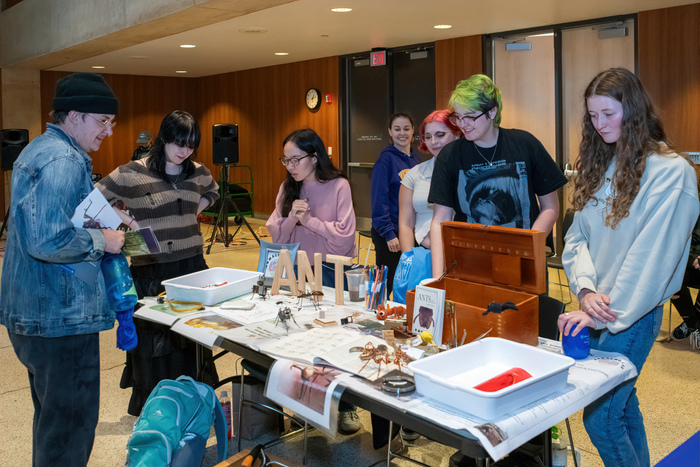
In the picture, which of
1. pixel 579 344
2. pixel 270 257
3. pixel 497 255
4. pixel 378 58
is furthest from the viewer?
pixel 378 58

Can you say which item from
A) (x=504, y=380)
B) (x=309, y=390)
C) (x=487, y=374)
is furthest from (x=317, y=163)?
(x=504, y=380)

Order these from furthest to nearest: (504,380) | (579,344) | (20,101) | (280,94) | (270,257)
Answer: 1. (280,94)
2. (20,101)
3. (270,257)
4. (579,344)
5. (504,380)

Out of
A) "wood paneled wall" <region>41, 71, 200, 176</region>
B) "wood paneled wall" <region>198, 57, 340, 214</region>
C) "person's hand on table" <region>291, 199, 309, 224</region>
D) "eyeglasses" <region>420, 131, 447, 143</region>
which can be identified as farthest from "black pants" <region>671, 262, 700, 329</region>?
"wood paneled wall" <region>41, 71, 200, 176</region>

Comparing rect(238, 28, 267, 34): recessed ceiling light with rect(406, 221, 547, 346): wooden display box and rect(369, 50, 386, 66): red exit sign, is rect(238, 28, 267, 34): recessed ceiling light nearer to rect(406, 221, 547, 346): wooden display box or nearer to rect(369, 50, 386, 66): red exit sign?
rect(369, 50, 386, 66): red exit sign

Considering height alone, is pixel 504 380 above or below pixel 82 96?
below

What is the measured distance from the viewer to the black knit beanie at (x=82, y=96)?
2078 millimetres

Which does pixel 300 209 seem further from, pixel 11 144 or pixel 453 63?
pixel 11 144

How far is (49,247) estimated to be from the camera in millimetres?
1941

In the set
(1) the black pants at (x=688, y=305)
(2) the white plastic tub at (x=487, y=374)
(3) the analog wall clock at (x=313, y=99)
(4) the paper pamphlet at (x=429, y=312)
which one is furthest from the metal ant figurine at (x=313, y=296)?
(3) the analog wall clock at (x=313, y=99)

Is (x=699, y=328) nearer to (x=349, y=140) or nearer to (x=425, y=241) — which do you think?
(x=425, y=241)

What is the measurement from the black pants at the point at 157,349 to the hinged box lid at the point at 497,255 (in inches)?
57.6

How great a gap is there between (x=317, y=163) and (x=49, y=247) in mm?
1550

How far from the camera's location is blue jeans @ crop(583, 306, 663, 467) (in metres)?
1.97

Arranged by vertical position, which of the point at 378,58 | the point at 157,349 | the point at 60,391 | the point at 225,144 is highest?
the point at 378,58
